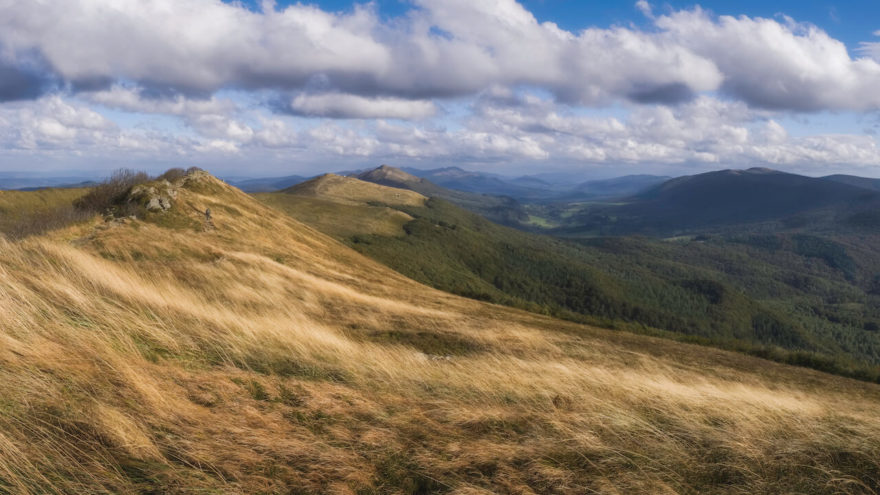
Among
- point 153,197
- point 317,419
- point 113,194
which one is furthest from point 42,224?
point 317,419

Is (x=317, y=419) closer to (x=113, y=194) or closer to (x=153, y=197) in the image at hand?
(x=153, y=197)

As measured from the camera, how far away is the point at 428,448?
5918 mm

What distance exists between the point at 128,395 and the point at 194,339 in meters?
3.12

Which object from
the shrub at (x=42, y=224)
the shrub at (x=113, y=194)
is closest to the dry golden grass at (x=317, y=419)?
the shrub at (x=42, y=224)

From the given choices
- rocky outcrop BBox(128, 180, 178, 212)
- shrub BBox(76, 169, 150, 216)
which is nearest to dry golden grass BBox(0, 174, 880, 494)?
rocky outcrop BBox(128, 180, 178, 212)

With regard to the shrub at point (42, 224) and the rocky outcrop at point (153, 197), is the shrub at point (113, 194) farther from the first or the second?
the shrub at point (42, 224)

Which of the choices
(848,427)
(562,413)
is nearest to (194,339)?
(562,413)

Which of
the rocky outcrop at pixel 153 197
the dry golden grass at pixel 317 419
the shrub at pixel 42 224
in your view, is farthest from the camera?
the rocky outcrop at pixel 153 197

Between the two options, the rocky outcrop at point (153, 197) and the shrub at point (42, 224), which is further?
the rocky outcrop at point (153, 197)

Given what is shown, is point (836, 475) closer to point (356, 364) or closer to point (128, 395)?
point (356, 364)

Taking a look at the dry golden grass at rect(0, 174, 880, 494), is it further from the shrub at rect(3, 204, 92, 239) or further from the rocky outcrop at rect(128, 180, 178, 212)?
the rocky outcrop at rect(128, 180, 178, 212)

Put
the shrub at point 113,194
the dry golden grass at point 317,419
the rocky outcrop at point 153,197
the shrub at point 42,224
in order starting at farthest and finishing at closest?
the shrub at point 113,194
the rocky outcrop at point 153,197
the shrub at point 42,224
the dry golden grass at point 317,419

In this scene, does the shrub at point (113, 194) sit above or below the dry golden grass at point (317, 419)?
above

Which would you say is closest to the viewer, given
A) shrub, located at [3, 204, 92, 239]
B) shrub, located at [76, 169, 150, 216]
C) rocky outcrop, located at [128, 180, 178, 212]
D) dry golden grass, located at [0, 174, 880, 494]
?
dry golden grass, located at [0, 174, 880, 494]
